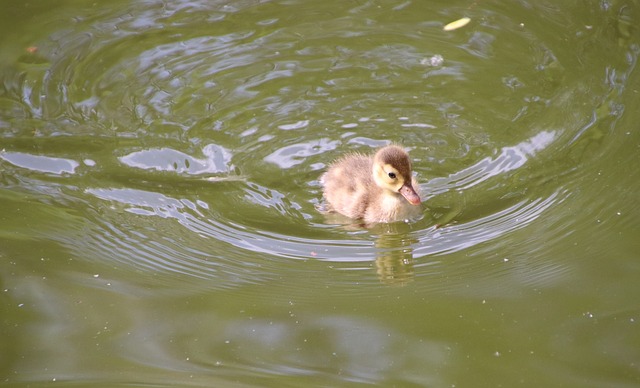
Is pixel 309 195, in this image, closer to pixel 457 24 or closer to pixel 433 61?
pixel 433 61

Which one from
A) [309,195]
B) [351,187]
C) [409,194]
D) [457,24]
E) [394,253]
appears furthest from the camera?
[457,24]

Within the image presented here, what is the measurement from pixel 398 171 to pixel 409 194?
12 cm

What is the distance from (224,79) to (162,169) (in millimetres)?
975

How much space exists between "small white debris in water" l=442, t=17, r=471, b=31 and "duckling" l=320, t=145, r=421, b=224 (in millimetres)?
1487

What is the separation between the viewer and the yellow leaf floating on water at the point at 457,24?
583cm

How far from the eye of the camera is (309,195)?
4715mm

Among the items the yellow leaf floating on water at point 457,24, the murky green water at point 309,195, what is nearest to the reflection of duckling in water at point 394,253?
the murky green water at point 309,195

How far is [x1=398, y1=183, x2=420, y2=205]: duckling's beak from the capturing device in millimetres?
4309

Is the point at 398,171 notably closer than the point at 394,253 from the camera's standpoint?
No

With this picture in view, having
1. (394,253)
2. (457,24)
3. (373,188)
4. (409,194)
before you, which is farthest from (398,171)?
(457,24)

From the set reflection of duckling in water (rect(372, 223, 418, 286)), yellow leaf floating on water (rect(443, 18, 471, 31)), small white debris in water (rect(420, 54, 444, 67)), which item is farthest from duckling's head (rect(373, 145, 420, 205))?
yellow leaf floating on water (rect(443, 18, 471, 31))

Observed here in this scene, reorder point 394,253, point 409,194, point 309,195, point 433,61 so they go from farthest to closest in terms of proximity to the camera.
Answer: point 433,61, point 309,195, point 409,194, point 394,253

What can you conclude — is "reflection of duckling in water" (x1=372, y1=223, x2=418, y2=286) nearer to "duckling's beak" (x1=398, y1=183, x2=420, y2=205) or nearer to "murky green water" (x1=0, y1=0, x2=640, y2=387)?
"murky green water" (x1=0, y1=0, x2=640, y2=387)

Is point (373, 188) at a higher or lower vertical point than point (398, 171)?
lower
